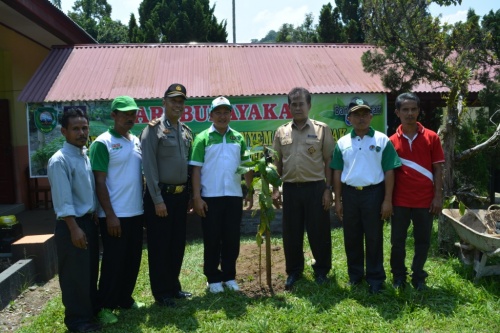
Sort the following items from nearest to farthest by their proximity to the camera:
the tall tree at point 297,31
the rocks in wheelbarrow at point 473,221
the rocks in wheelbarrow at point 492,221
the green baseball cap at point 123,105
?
the green baseball cap at point 123,105, the rocks in wheelbarrow at point 492,221, the rocks in wheelbarrow at point 473,221, the tall tree at point 297,31

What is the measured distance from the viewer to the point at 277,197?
4574 millimetres

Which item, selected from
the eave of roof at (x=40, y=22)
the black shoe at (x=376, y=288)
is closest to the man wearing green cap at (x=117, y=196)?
the black shoe at (x=376, y=288)

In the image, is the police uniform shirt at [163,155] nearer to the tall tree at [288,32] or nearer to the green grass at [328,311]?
the green grass at [328,311]

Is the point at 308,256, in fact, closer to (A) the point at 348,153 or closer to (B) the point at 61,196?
(A) the point at 348,153

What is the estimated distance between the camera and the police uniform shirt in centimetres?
379

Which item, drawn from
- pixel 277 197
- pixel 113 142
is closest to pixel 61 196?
pixel 113 142

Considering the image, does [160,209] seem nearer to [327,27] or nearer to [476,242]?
[476,242]

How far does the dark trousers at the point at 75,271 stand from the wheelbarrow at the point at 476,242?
336 centimetres

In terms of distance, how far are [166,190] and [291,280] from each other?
1.56 meters

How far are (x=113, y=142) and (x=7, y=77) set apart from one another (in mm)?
7258

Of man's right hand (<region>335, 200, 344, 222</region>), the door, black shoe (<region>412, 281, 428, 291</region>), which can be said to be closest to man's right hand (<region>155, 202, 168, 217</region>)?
man's right hand (<region>335, 200, 344, 222</region>)

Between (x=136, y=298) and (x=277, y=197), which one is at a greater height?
(x=277, y=197)

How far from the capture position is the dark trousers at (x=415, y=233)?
13.4 feet

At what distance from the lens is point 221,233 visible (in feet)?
14.1
